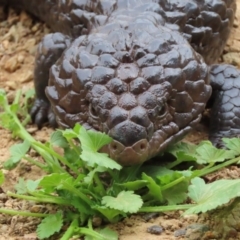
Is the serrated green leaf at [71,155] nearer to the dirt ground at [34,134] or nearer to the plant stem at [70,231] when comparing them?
the dirt ground at [34,134]

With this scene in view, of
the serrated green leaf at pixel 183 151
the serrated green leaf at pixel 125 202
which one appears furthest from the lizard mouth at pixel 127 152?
the serrated green leaf at pixel 183 151

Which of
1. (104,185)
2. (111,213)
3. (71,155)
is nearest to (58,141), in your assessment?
(71,155)

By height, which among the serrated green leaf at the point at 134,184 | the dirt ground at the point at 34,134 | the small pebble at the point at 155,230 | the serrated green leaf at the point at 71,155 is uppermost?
the serrated green leaf at the point at 134,184

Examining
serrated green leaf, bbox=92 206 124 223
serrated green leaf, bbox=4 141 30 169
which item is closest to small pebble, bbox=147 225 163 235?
serrated green leaf, bbox=92 206 124 223

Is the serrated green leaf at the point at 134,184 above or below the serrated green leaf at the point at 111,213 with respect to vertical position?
above

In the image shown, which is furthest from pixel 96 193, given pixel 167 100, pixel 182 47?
pixel 182 47

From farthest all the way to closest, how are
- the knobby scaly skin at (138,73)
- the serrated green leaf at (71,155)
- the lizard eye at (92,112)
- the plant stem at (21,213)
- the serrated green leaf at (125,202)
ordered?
1. the serrated green leaf at (71,155)
2. the lizard eye at (92,112)
3. the knobby scaly skin at (138,73)
4. the plant stem at (21,213)
5. the serrated green leaf at (125,202)

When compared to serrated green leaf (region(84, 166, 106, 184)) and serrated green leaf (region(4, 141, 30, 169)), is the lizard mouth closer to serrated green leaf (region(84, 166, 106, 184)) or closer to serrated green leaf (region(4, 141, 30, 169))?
serrated green leaf (region(84, 166, 106, 184))
